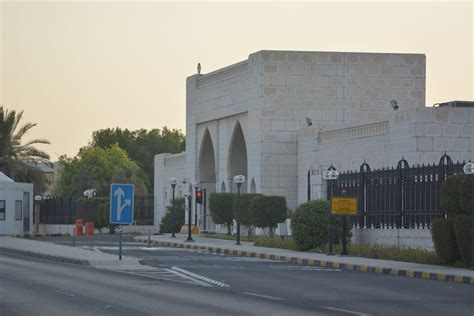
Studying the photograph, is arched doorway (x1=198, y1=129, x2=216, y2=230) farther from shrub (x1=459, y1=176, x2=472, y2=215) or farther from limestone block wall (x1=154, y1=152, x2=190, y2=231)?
shrub (x1=459, y1=176, x2=472, y2=215)

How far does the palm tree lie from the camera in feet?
273

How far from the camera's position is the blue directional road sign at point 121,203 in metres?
33.8

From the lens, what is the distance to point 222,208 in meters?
64.0

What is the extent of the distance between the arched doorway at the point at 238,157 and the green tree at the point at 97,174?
50.2m

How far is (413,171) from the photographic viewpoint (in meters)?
40.9

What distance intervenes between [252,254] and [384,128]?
47.5ft

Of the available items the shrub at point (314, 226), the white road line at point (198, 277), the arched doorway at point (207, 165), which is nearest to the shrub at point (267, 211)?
the shrub at point (314, 226)

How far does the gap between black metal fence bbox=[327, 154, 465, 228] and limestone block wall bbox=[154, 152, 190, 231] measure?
127 feet

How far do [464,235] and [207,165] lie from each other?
47.8m

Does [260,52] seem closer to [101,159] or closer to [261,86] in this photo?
[261,86]

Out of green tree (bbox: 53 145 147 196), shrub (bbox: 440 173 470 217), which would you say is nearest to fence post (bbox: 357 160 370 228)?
shrub (bbox: 440 173 470 217)

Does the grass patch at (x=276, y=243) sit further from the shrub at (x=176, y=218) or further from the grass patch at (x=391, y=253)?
A: the shrub at (x=176, y=218)

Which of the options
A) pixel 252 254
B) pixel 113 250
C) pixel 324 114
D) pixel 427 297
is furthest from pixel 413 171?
pixel 324 114

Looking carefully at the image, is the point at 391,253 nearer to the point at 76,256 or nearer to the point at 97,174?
the point at 76,256
